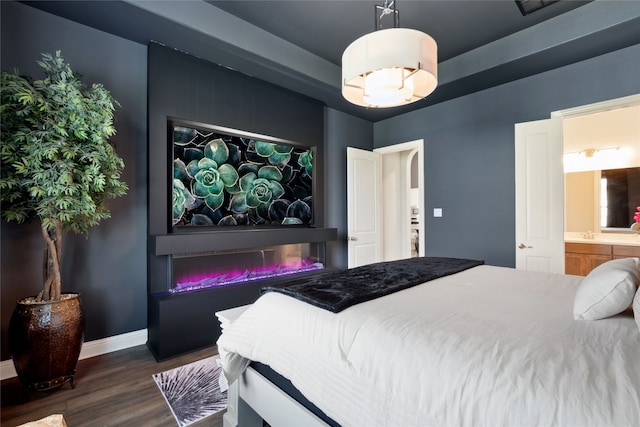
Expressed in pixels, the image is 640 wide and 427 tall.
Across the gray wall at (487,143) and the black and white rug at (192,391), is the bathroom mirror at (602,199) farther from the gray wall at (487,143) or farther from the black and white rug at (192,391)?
the black and white rug at (192,391)

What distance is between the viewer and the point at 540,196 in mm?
3098

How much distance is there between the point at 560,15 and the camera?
265cm

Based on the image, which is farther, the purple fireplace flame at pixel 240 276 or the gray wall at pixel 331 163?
the purple fireplace flame at pixel 240 276

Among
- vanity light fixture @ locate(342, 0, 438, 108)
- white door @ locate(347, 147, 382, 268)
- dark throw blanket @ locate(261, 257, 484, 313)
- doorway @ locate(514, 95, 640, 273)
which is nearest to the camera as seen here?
dark throw blanket @ locate(261, 257, 484, 313)

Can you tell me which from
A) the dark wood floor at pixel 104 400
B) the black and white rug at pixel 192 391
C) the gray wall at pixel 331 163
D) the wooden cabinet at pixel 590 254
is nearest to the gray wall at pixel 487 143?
the gray wall at pixel 331 163

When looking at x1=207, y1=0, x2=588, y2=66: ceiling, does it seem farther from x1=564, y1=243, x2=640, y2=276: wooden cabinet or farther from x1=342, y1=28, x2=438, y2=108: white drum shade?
x1=564, y1=243, x2=640, y2=276: wooden cabinet

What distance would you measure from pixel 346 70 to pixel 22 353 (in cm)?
272

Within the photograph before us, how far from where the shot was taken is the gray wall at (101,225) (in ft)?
7.27

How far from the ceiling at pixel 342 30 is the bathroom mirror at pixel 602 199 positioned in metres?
1.81

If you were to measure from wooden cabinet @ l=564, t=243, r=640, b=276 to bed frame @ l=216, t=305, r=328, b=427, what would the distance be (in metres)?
3.90

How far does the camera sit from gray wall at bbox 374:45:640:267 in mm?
2882

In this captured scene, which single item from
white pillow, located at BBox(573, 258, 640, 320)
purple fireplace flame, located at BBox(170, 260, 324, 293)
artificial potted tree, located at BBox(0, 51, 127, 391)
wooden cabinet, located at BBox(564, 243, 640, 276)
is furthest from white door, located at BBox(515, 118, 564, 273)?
artificial potted tree, located at BBox(0, 51, 127, 391)

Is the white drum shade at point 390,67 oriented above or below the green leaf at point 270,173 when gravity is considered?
above

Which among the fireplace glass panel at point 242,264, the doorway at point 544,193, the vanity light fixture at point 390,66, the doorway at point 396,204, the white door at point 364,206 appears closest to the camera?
the vanity light fixture at point 390,66
